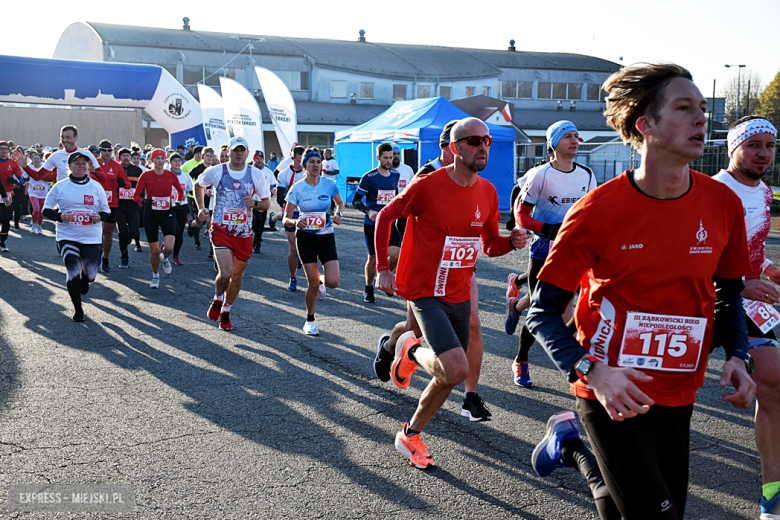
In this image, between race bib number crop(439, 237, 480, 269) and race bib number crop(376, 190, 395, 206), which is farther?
race bib number crop(376, 190, 395, 206)

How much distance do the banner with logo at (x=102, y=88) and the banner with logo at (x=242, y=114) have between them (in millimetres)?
1086

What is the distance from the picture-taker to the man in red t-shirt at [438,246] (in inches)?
166

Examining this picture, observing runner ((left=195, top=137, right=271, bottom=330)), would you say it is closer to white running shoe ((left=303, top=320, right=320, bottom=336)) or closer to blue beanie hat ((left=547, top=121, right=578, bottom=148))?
white running shoe ((left=303, top=320, right=320, bottom=336))

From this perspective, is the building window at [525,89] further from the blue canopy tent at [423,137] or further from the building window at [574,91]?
the blue canopy tent at [423,137]

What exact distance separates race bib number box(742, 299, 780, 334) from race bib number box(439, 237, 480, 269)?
64.2 inches

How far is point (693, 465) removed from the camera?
13.4 feet

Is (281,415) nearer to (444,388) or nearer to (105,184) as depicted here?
(444,388)

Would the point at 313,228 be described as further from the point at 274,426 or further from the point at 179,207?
the point at 179,207

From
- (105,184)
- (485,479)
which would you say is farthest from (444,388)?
(105,184)

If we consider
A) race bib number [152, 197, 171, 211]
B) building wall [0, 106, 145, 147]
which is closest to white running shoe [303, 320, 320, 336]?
race bib number [152, 197, 171, 211]

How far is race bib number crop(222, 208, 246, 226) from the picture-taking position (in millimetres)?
7531

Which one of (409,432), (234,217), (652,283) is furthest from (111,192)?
(652,283)

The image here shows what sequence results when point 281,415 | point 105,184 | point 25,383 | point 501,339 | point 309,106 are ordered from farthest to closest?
point 309,106, point 105,184, point 501,339, point 25,383, point 281,415

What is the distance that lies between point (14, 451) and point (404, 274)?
2691mm
